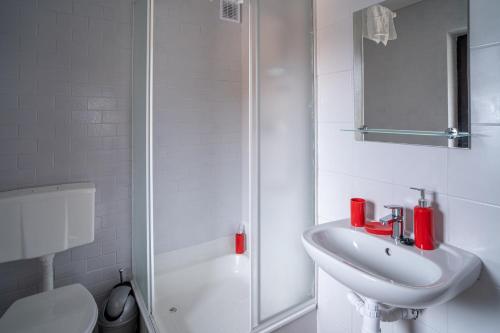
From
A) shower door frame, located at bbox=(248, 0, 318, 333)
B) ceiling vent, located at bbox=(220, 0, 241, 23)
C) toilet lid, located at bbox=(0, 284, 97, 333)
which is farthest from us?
ceiling vent, located at bbox=(220, 0, 241, 23)

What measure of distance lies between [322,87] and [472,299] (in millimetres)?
1133

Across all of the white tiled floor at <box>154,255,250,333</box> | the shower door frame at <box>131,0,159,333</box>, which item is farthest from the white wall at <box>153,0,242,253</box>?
the shower door frame at <box>131,0,159,333</box>

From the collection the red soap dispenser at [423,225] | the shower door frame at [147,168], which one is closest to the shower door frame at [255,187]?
the shower door frame at [147,168]

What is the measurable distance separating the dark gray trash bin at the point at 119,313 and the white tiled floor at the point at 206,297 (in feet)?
0.48

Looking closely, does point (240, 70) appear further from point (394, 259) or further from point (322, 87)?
point (394, 259)

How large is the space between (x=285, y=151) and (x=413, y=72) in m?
0.67

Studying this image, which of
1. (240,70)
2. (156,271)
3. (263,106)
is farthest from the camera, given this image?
(240,70)

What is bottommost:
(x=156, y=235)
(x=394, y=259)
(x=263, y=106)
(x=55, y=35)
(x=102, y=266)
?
(x=102, y=266)

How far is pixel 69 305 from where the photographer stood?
4.48 feet

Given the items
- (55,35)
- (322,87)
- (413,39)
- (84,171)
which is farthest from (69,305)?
(413,39)

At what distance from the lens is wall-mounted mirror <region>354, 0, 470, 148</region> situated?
3.33ft

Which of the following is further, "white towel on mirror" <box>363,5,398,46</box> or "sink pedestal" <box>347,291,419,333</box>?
"white towel on mirror" <box>363,5,398,46</box>

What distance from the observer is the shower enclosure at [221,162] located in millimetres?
1446

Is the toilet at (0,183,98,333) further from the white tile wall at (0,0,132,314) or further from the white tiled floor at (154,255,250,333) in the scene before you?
the white tiled floor at (154,255,250,333)
